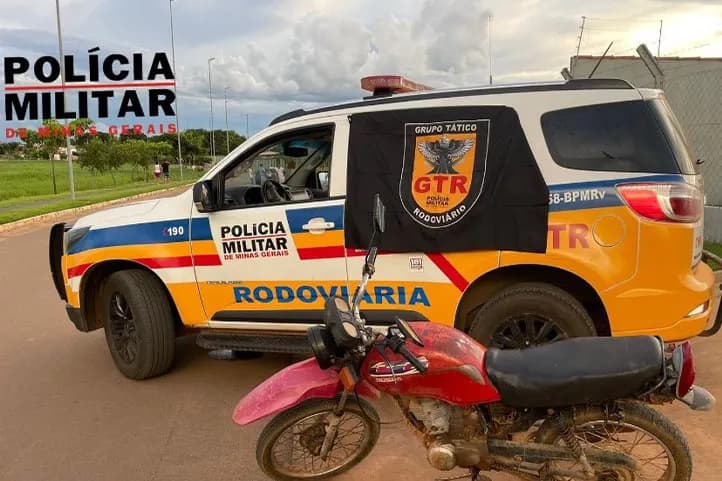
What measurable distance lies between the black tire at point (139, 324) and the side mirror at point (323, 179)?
1.46 metres

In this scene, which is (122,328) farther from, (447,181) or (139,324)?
(447,181)

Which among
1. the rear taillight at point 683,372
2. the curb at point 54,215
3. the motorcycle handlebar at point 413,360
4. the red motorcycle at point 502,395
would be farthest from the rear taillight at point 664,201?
the curb at point 54,215

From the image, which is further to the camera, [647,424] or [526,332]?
[526,332]

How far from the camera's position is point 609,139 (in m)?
3.52

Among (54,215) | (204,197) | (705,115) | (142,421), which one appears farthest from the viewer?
(54,215)

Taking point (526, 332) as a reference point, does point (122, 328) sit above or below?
below

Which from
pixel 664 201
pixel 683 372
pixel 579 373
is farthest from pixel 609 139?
pixel 579 373

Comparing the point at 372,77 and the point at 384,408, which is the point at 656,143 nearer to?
the point at 372,77

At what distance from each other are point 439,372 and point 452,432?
350 millimetres

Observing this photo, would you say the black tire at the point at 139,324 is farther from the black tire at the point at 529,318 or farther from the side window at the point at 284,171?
the black tire at the point at 529,318

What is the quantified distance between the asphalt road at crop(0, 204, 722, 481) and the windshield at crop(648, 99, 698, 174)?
156 centimetres

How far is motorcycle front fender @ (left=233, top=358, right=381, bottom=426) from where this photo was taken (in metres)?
2.69

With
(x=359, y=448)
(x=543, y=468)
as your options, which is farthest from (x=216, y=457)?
(x=543, y=468)

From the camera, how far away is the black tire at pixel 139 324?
173 inches
